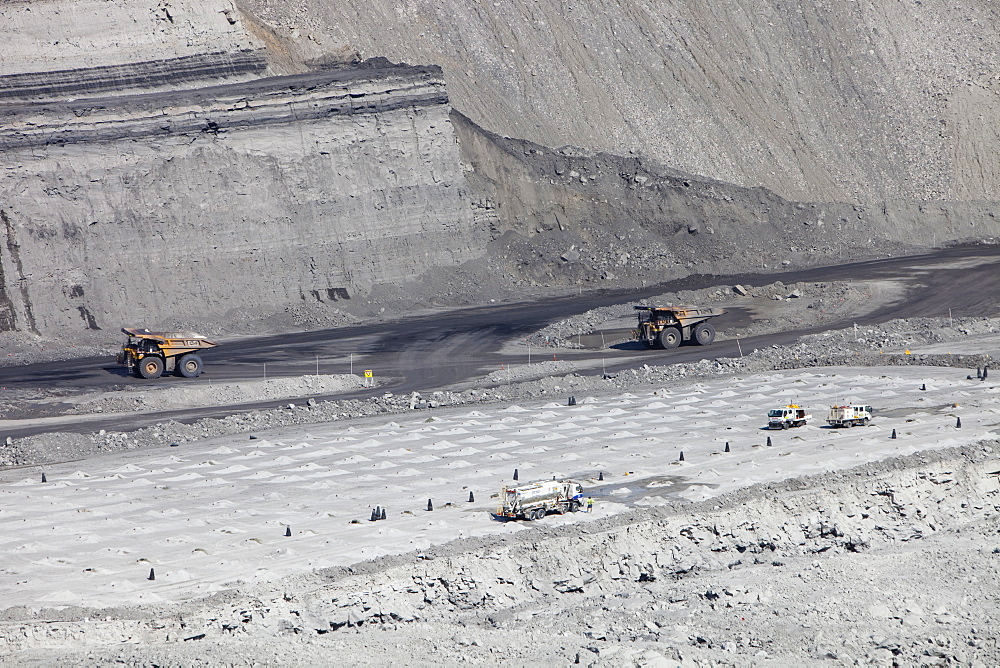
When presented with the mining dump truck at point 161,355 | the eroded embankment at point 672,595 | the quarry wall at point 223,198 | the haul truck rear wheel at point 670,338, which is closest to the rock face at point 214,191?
the quarry wall at point 223,198

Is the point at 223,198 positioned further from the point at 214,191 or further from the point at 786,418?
the point at 786,418

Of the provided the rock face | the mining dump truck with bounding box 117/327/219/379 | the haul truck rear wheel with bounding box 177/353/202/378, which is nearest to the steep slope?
the rock face

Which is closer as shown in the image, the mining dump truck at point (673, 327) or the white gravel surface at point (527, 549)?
the white gravel surface at point (527, 549)

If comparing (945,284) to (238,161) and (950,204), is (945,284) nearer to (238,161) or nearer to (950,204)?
(950,204)

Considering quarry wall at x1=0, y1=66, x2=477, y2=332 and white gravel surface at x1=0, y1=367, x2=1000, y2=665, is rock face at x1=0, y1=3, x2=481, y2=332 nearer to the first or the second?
quarry wall at x1=0, y1=66, x2=477, y2=332

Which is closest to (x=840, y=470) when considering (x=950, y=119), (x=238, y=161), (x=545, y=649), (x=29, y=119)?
(x=545, y=649)

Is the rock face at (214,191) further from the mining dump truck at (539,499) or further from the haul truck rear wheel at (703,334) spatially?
the mining dump truck at (539,499)
